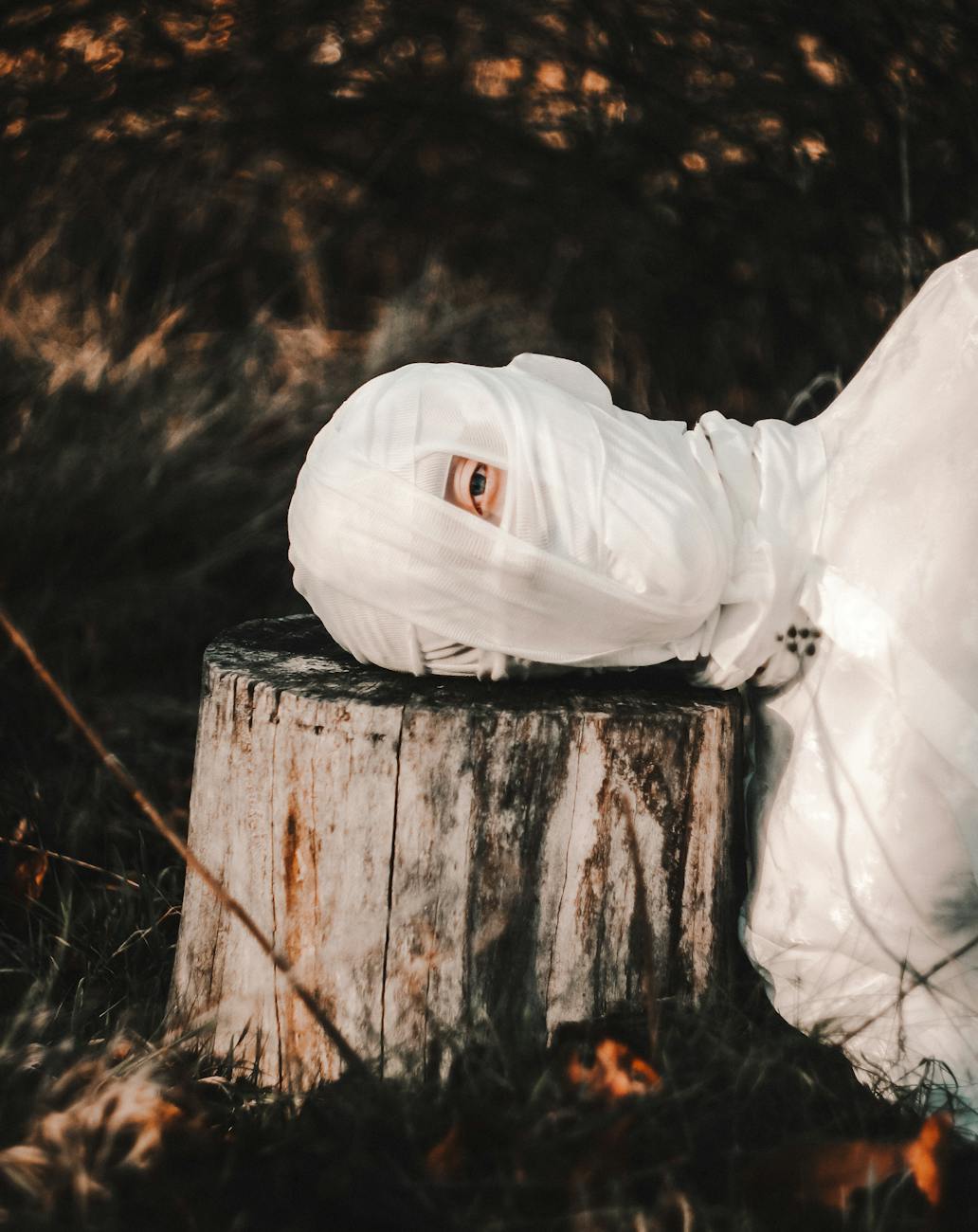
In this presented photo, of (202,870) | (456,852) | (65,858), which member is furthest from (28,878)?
(202,870)

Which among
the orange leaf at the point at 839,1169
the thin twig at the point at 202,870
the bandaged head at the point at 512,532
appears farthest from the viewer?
the bandaged head at the point at 512,532

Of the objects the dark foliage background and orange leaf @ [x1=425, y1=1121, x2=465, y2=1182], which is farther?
the dark foliage background

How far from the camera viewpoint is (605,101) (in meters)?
2.95

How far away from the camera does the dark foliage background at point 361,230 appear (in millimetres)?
2832

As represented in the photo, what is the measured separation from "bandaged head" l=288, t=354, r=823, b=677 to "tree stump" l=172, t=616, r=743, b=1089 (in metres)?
0.10

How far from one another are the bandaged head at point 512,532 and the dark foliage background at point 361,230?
4.17 feet

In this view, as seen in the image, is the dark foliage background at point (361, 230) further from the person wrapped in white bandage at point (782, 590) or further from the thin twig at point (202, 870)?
the thin twig at point (202, 870)

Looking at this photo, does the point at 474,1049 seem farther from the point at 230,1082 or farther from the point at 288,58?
the point at 288,58

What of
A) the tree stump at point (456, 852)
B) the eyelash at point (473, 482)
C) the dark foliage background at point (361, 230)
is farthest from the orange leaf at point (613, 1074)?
the dark foliage background at point (361, 230)

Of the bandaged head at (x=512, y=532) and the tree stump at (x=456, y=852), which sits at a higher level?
the bandaged head at (x=512, y=532)

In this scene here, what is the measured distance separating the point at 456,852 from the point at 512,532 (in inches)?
18.4

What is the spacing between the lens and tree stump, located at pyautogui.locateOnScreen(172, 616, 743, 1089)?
63.7 inches

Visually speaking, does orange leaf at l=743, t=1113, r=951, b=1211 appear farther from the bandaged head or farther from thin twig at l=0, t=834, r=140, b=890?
thin twig at l=0, t=834, r=140, b=890

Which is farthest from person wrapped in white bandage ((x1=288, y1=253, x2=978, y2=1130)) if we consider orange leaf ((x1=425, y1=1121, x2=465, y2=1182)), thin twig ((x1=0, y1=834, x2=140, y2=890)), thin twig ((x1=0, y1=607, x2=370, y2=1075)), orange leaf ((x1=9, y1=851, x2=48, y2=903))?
orange leaf ((x1=9, y1=851, x2=48, y2=903))
